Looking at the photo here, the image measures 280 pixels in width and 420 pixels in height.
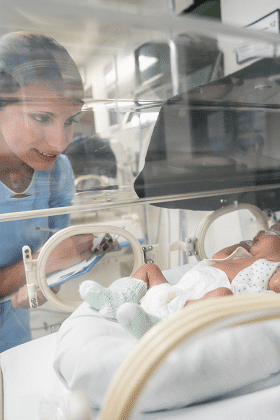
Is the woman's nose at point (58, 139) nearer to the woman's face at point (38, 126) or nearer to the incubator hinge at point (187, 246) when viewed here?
the woman's face at point (38, 126)

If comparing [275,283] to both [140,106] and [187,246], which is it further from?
[140,106]

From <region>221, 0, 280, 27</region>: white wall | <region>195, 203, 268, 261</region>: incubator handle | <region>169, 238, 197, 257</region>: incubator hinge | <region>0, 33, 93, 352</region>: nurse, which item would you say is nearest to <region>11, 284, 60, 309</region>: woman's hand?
<region>0, 33, 93, 352</region>: nurse

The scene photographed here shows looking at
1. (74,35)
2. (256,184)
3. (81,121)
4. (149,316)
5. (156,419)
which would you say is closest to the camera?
(156,419)

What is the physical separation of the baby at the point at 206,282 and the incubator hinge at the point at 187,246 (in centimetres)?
9

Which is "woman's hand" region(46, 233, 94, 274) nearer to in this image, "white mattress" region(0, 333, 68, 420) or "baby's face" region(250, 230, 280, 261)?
"white mattress" region(0, 333, 68, 420)

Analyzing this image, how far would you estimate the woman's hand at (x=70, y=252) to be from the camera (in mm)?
977

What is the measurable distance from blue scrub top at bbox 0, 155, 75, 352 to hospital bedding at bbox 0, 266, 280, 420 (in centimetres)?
34

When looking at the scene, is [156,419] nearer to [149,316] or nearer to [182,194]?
[149,316]

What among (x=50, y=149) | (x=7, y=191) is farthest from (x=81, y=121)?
(x=7, y=191)

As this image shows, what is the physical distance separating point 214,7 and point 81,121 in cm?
71

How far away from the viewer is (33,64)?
31.6 inches

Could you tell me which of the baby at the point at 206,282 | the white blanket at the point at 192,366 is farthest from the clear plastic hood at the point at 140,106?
the white blanket at the point at 192,366

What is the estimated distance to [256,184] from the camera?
4.25 ft

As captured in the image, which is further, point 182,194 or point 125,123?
point 182,194
